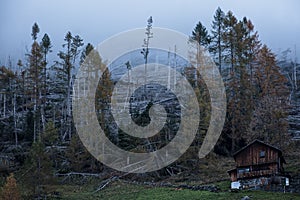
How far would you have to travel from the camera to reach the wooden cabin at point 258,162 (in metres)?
29.1

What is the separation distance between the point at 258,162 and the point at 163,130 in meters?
12.8

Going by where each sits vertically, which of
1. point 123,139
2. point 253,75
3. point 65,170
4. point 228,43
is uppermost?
point 228,43

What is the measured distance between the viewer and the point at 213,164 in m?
37.0

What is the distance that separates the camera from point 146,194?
93.0ft

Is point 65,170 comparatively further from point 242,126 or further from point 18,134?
point 242,126

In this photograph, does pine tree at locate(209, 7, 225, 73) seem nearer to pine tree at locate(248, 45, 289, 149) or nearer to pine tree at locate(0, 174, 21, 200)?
pine tree at locate(248, 45, 289, 149)

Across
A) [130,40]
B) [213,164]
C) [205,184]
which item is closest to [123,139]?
[213,164]

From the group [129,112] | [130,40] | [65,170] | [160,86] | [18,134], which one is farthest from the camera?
[160,86]

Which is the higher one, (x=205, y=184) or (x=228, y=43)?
(x=228, y=43)

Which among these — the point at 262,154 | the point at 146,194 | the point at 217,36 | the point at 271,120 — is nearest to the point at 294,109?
the point at 217,36

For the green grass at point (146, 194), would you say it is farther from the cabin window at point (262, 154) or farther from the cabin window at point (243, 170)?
the cabin window at point (262, 154)

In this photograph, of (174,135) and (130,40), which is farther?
(130,40)

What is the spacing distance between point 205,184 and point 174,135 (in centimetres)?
909

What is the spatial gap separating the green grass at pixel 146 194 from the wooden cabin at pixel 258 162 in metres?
1.72
